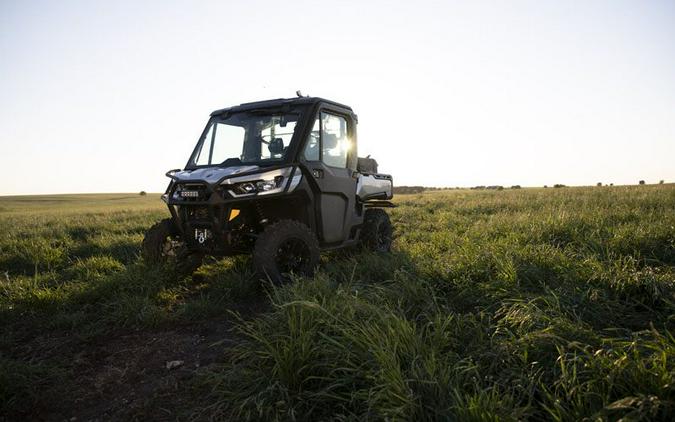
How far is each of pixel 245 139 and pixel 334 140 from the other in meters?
1.25

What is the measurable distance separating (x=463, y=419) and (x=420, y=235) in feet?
20.8

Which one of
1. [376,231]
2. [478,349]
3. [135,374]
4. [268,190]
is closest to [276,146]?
[268,190]

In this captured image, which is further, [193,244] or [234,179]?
[193,244]

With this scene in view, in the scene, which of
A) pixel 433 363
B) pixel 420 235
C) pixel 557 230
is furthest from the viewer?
pixel 420 235

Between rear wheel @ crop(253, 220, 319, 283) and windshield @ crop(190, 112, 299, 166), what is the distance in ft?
3.15

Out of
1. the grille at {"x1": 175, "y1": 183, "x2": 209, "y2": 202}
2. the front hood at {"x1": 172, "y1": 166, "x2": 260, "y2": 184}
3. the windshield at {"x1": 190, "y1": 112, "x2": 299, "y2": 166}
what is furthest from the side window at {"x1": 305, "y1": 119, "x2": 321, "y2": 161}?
the grille at {"x1": 175, "y1": 183, "x2": 209, "y2": 202}

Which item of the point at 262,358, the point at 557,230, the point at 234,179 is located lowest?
the point at 262,358

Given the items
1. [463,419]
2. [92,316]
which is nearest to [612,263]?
[463,419]

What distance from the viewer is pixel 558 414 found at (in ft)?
6.18

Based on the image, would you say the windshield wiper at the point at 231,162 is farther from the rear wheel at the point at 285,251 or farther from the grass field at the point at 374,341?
the grass field at the point at 374,341

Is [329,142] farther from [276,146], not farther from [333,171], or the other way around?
[276,146]

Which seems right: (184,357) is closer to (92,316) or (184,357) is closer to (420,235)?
(92,316)

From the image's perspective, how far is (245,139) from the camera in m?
5.48

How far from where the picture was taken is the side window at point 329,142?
17.3 feet
